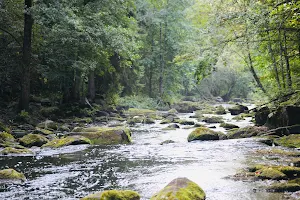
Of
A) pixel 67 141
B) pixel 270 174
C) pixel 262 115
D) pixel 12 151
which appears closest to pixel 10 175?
pixel 12 151

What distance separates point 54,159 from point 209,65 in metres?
8.31

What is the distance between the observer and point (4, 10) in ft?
52.0

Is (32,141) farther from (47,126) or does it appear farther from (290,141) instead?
(290,141)

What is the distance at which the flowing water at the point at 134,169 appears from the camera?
6.07m

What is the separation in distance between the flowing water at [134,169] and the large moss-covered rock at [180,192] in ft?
1.48

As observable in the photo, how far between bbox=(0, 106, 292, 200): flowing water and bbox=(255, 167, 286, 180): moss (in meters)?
0.33

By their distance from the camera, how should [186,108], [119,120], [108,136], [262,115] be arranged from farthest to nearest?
1. [186,108]
2. [119,120]
3. [262,115]
4. [108,136]

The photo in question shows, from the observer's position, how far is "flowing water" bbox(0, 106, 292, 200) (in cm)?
607

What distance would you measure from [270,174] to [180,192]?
2556mm

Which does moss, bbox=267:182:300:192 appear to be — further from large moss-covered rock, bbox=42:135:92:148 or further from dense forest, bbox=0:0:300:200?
large moss-covered rock, bbox=42:135:92:148

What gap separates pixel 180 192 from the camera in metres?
5.01

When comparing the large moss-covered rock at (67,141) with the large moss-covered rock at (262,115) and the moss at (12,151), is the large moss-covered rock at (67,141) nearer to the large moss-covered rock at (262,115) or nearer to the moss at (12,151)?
the moss at (12,151)

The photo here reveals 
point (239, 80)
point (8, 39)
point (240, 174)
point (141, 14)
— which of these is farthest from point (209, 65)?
point (239, 80)

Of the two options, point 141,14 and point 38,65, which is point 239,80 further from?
point 38,65
